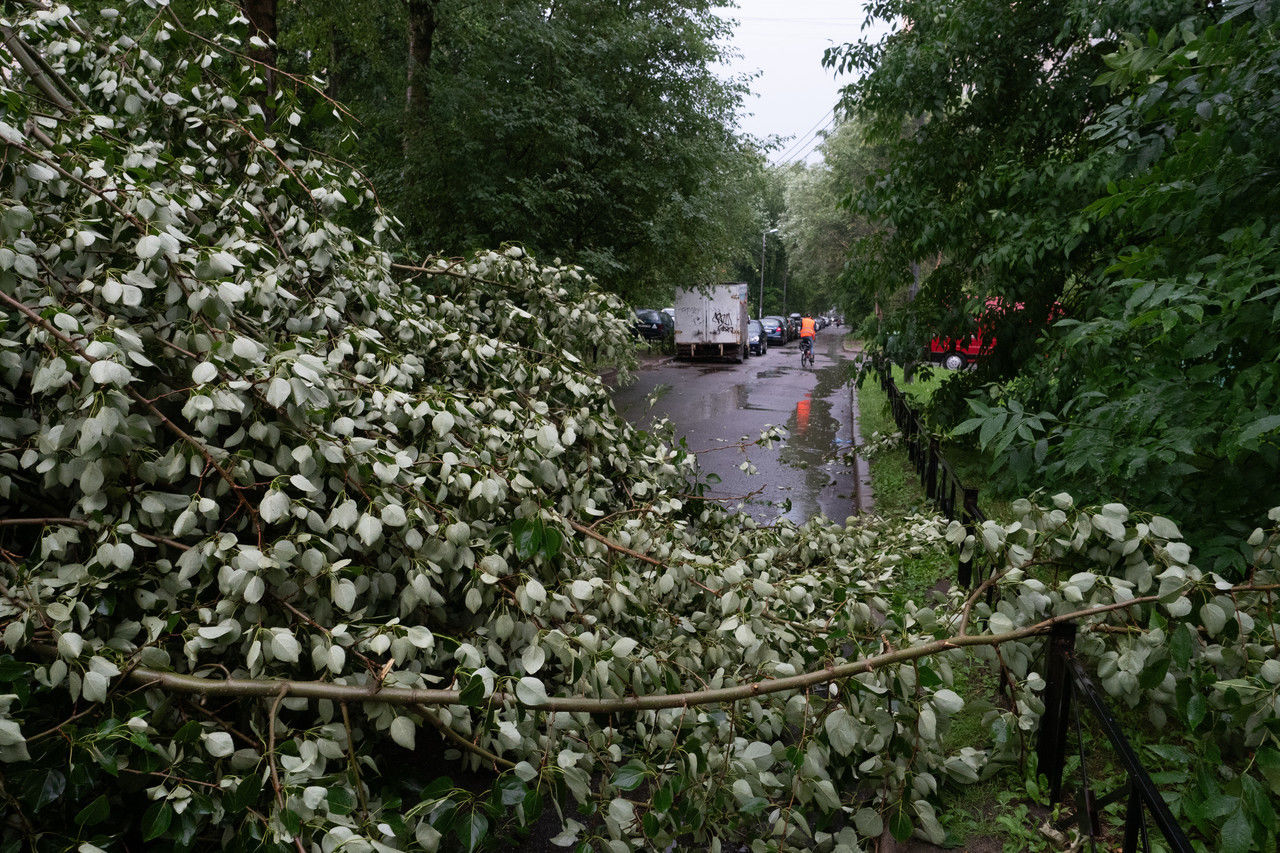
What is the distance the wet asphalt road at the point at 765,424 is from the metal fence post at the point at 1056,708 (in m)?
2.76

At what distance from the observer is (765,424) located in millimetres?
15367

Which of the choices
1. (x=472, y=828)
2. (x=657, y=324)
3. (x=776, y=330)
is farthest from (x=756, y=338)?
(x=472, y=828)

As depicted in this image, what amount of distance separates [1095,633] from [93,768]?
3.23m

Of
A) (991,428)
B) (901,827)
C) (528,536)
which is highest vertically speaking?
(991,428)

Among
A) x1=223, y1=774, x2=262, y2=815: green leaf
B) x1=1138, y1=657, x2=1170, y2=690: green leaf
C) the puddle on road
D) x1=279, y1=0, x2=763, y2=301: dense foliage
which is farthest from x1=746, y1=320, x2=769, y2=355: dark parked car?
x1=223, y1=774, x2=262, y2=815: green leaf

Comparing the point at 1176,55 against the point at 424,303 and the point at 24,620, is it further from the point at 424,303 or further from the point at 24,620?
the point at 24,620

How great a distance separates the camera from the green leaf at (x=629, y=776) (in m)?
2.24

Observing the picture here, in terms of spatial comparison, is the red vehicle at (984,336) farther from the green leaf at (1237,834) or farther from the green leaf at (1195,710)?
the green leaf at (1237,834)

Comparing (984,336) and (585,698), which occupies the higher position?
(984,336)

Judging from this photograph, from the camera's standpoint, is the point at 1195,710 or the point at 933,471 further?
the point at 933,471

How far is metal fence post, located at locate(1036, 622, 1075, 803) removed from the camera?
9.68 ft

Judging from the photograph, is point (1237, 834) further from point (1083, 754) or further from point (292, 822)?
point (292, 822)

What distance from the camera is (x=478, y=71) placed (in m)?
15.1

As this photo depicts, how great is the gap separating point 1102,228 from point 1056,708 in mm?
5002
